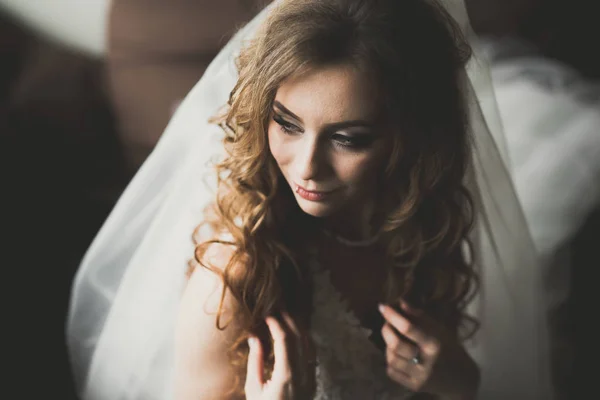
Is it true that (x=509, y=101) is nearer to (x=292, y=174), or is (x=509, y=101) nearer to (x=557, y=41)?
(x=557, y=41)

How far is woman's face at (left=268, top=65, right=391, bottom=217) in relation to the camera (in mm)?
542

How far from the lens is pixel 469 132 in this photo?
69cm

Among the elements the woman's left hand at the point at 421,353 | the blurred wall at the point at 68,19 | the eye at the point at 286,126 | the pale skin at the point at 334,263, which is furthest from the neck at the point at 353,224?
the blurred wall at the point at 68,19

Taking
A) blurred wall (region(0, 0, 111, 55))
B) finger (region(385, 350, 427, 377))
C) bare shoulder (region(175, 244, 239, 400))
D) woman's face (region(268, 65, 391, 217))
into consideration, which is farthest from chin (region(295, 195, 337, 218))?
blurred wall (region(0, 0, 111, 55))

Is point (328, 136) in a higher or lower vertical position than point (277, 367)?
higher

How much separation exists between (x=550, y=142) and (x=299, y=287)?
75 centimetres

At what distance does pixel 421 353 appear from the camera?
2.47 ft

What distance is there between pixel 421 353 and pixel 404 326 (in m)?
0.05

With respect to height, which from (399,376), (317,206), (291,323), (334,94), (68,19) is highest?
(68,19)

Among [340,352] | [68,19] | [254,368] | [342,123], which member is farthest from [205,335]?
[68,19]

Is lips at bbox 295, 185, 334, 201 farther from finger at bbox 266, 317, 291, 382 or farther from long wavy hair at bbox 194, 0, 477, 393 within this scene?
finger at bbox 266, 317, 291, 382

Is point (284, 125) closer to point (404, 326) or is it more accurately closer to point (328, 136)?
point (328, 136)

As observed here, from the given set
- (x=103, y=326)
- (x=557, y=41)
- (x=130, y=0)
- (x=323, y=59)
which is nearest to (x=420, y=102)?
(x=323, y=59)

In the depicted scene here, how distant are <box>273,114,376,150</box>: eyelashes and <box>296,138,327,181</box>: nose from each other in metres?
0.02
